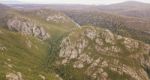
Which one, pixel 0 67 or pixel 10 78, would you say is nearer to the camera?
pixel 10 78

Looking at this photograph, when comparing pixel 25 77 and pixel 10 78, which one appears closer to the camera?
pixel 10 78

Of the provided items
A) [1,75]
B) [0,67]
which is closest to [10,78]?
[1,75]

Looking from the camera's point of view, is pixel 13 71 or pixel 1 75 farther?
pixel 13 71

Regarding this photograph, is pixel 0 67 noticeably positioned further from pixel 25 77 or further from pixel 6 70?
pixel 25 77

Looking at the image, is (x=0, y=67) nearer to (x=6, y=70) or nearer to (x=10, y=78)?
(x=6, y=70)

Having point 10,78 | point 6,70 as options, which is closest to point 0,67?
point 6,70
